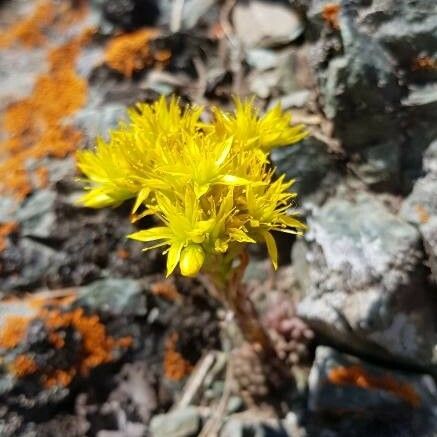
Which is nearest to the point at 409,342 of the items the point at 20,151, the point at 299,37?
the point at 299,37

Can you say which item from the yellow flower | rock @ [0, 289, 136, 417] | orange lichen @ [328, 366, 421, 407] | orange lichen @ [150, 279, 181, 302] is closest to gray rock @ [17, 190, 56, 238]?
rock @ [0, 289, 136, 417]

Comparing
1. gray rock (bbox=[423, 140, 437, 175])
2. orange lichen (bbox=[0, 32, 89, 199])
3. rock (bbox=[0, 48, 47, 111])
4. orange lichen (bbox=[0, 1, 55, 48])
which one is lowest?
gray rock (bbox=[423, 140, 437, 175])

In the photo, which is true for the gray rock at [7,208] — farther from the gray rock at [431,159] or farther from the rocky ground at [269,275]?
the gray rock at [431,159]

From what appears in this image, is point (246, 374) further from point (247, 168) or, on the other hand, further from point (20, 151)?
point (20, 151)

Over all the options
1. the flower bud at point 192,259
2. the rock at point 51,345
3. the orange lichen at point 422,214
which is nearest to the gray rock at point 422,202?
the orange lichen at point 422,214

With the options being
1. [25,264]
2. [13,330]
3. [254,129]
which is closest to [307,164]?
[254,129]

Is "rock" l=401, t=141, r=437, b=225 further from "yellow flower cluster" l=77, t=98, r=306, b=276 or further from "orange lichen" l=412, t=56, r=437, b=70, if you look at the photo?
"yellow flower cluster" l=77, t=98, r=306, b=276
